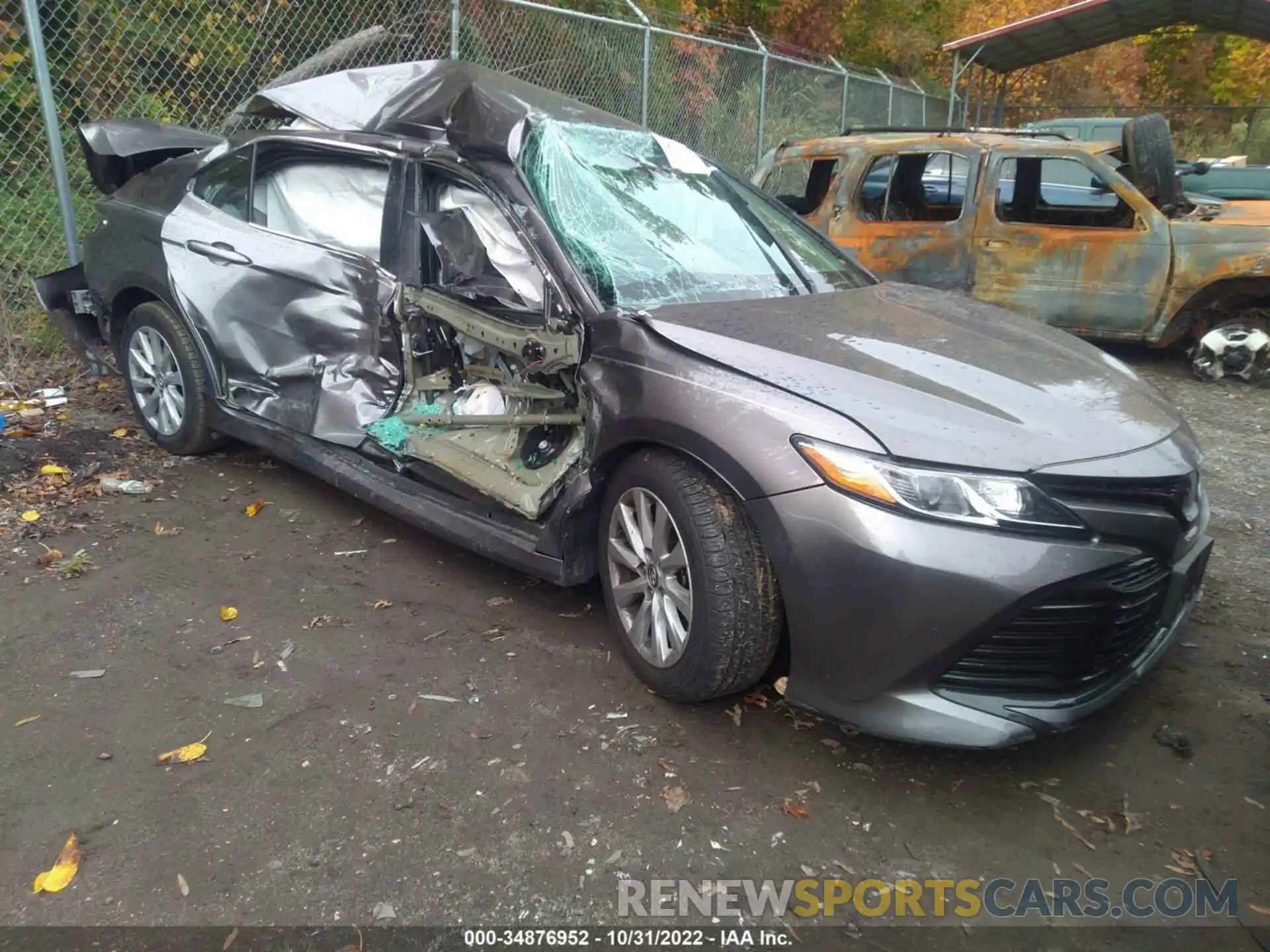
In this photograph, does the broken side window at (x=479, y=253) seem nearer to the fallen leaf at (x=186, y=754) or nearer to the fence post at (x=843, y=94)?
the fallen leaf at (x=186, y=754)

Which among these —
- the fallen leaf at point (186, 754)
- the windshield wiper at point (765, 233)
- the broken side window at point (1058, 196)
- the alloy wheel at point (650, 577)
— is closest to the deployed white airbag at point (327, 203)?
the windshield wiper at point (765, 233)

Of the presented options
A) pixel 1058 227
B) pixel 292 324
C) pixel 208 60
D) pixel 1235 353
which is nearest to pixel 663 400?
pixel 292 324

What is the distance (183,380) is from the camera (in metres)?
4.63

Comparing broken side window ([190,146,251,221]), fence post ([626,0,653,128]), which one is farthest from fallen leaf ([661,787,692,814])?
fence post ([626,0,653,128])

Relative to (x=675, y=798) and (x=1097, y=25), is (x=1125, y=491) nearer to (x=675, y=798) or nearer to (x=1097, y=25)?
(x=675, y=798)

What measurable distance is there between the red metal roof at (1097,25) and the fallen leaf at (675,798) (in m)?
15.6

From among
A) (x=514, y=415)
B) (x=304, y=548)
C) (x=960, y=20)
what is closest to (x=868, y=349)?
(x=514, y=415)

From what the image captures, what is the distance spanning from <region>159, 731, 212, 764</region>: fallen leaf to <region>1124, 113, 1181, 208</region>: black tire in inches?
291

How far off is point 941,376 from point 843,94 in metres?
12.9

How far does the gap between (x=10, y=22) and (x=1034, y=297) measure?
293 inches

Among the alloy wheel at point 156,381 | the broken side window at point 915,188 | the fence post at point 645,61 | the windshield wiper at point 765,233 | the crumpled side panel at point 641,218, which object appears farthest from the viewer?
the fence post at point 645,61

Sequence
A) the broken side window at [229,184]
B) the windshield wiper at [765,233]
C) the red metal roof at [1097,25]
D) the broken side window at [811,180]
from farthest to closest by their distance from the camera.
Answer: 1. the red metal roof at [1097,25]
2. the broken side window at [811,180]
3. the broken side window at [229,184]
4. the windshield wiper at [765,233]

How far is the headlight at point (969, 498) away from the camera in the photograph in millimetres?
2346

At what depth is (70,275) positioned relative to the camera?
532cm
